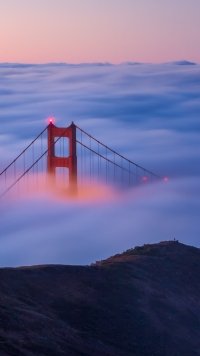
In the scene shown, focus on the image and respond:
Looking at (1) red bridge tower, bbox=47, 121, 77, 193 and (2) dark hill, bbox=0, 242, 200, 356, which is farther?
(1) red bridge tower, bbox=47, 121, 77, 193

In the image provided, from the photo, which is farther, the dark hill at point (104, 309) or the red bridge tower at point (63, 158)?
the red bridge tower at point (63, 158)

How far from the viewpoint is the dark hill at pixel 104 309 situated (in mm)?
10203

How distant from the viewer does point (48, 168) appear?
33.9 metres

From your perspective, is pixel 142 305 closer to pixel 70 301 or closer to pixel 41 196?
pixel 70 301

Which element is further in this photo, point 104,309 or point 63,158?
point 63,158

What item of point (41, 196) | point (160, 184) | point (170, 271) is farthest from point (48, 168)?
point (160, 184)

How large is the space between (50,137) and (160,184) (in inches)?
1123

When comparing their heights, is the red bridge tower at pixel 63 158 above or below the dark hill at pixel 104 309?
above

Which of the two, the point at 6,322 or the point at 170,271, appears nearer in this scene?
the point at 6,322

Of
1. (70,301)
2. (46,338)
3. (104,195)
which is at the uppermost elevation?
(104,195)

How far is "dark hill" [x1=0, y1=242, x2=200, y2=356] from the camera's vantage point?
1020 cm

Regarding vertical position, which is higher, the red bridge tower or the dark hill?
the red bridge tower

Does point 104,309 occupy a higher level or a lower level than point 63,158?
lower

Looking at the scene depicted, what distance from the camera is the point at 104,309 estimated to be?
12.4 meters
